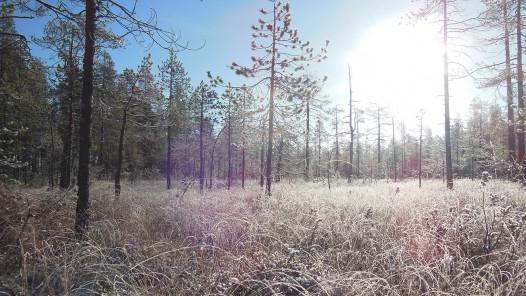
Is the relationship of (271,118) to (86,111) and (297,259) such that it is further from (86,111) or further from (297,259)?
(297,259)

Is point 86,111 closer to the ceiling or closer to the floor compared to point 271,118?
closer to the floor

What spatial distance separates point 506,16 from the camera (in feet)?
25.6

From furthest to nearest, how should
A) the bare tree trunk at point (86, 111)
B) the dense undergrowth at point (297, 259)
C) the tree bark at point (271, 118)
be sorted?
the tree bark at point (271, 118)
the bare tree trunk at point (86, 111)
the dense undergrowth at point (297, 259)

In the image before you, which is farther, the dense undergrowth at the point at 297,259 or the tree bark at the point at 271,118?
the tree bark at the point at 271,118

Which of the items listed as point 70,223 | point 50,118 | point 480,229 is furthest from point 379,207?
point 50,118

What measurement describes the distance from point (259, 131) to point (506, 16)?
973cm

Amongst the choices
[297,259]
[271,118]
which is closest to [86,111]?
[297,259]

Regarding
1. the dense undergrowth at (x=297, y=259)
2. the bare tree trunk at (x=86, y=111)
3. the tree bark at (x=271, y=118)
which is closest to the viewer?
the dense undergrowth at (x=297, y=259)

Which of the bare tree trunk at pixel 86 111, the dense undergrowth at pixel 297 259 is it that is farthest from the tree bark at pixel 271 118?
the bare tree trunk at pixel 86 111

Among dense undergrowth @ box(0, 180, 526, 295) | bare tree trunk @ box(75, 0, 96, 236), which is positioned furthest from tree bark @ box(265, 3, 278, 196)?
bare tree trunk @ box(75, 0, 96, 236)

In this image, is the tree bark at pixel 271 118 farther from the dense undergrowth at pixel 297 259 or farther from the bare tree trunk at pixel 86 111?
the bare tree trunk at pixel 86 111

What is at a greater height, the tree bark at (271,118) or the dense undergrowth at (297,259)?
the tree bark at (271,118)

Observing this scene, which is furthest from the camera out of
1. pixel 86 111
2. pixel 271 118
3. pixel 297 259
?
pixel 271 118

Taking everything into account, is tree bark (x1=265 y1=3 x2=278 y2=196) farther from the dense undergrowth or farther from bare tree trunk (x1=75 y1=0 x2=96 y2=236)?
bare tree trunk (x1=75 y1=0 x2=96 y2=236)
